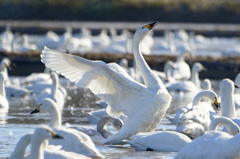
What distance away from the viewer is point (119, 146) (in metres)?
9.97

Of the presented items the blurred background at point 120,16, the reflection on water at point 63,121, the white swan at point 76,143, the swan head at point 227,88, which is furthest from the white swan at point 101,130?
the blurred background at point 120,16

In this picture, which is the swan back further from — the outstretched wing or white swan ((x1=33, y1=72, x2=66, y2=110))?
white swan ((x1=33, y1=72, x2=66, y2=110))

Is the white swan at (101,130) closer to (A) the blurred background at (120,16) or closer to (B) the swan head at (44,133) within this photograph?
(B) the swan head at (44,133)

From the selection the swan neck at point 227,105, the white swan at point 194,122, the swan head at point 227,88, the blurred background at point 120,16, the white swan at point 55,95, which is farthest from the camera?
the blurred background at point 120,16

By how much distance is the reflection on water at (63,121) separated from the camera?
9.26m

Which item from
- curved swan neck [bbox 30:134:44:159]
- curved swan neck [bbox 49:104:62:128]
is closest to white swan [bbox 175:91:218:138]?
curved swan neck [bbox 49:104:62:128]

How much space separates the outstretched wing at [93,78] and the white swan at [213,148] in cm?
236

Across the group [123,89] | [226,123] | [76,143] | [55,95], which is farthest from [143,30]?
[55,95]

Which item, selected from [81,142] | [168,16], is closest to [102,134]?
[81,142]

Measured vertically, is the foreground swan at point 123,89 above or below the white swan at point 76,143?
above

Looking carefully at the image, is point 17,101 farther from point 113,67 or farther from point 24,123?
point 113,67

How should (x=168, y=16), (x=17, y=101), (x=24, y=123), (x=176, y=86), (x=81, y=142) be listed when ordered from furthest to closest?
(x=168, y=16)
(x=176, y=86)
(x=17, y=101)
(x=24, y=123)
(x=81, y=142)

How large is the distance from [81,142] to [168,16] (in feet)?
153

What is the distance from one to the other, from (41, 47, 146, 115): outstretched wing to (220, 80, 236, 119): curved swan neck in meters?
2.03
